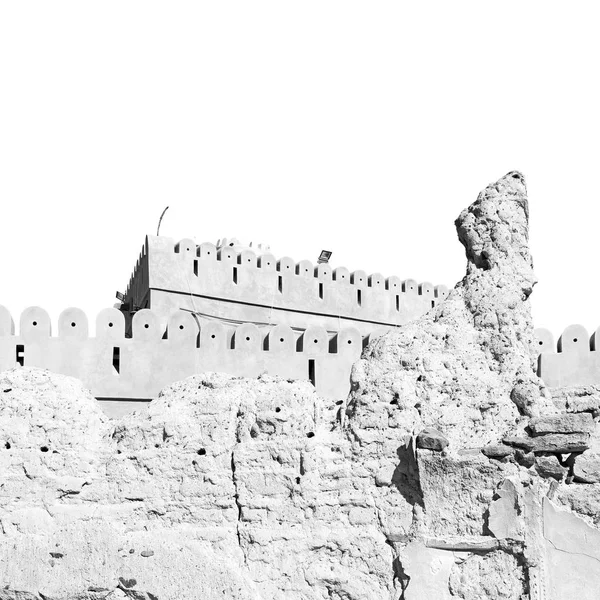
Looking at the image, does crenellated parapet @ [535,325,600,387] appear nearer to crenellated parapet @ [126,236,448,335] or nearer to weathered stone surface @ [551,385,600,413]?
weathered stone surface @ [551,385,600,413]

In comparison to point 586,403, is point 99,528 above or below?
below

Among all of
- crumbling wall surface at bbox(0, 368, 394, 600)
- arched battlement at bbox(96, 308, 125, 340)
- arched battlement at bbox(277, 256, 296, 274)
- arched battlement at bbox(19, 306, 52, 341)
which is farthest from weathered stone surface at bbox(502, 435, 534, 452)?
arched battlement at bbox(277, 256, 296, 274)

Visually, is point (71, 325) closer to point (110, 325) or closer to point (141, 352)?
point (110, 325)

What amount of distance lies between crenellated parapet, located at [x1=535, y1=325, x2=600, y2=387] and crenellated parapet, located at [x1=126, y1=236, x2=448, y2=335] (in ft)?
21.7

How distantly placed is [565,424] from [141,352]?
7967 millimetres

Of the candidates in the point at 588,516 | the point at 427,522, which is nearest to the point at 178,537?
the point at 427,522

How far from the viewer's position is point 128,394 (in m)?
13.3

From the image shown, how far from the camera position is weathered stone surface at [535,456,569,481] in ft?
20.9

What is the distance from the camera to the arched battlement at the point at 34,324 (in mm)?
13078

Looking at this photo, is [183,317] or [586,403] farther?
[183,317]

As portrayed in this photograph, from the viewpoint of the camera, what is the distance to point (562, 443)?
6.41 metres

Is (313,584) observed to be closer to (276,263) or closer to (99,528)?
(99,528)

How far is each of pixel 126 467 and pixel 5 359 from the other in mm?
6638

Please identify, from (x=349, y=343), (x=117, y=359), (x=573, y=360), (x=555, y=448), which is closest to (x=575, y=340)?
(x=573, y=360)
